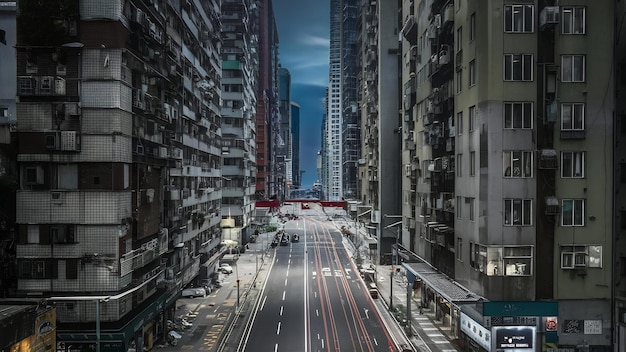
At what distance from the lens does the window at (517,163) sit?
31234mm

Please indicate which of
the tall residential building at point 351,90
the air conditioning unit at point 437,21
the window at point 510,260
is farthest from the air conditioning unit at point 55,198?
the tall residential building at point 351,90

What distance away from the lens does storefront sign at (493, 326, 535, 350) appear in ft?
102

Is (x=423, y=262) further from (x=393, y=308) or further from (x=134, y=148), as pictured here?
(x=134, y=148)

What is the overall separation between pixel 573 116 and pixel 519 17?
6.95m

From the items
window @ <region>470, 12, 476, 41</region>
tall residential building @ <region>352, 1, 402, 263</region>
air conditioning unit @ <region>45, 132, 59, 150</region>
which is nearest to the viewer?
air conditioning unit @ <region>45, 132, 59, 150</region>

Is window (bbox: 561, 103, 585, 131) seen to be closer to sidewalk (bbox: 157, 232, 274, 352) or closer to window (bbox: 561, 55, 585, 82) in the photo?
window (bbox: 561, 55, 585, 82)

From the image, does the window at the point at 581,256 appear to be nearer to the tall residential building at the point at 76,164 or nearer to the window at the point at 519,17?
the window at the point at 519,17

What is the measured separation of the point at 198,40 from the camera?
50.2 meters

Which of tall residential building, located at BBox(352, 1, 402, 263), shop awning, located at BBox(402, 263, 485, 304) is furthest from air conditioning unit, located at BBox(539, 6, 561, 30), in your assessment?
tall residential building, located at BBox(352, 1, 402, 263)

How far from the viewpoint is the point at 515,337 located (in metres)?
31.1

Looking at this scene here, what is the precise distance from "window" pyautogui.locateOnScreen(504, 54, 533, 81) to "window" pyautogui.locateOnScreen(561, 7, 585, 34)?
2901 mm

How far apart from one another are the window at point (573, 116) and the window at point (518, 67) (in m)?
2.94

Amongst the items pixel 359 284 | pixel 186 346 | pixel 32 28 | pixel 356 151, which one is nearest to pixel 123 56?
pixel 32 28

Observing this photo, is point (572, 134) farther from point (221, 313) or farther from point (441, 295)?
point (221, 313)
